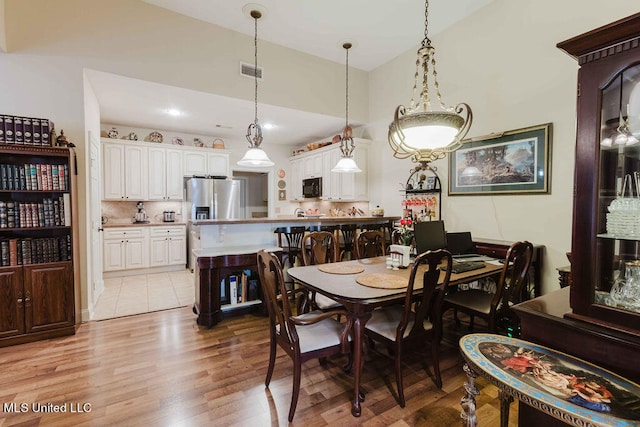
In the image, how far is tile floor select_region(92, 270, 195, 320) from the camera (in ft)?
11.9

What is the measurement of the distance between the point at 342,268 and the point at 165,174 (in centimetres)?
477

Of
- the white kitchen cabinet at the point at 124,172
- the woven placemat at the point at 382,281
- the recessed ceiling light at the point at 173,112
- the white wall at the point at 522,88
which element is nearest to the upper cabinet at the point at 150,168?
the white kitchen cabinet at the point at 124,172

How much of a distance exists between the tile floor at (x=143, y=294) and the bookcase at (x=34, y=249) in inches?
22.4

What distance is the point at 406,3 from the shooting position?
3486 millimetres

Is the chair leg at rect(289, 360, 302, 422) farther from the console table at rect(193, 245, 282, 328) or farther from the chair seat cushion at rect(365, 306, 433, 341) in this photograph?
the console table at rect(193, 245, 282, 328)

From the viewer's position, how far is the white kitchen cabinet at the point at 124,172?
17.3 ft

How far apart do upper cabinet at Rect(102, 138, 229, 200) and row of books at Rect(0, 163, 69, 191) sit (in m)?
→ 2.60

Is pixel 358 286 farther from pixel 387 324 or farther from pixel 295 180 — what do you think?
pixel 295 180

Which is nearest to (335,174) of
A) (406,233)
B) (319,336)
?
(406,233)

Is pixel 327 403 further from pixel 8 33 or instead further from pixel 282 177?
pixel 282 177

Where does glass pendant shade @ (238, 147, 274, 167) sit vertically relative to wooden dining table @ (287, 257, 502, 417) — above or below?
above

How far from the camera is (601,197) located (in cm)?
113

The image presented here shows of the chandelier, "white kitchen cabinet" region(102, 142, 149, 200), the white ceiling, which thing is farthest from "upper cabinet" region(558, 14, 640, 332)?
"white kitchen cabinet" region(102, 142, 149, 200)

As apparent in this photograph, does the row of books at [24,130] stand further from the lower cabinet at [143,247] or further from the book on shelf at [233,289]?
the lower cabinet at [143,247]
